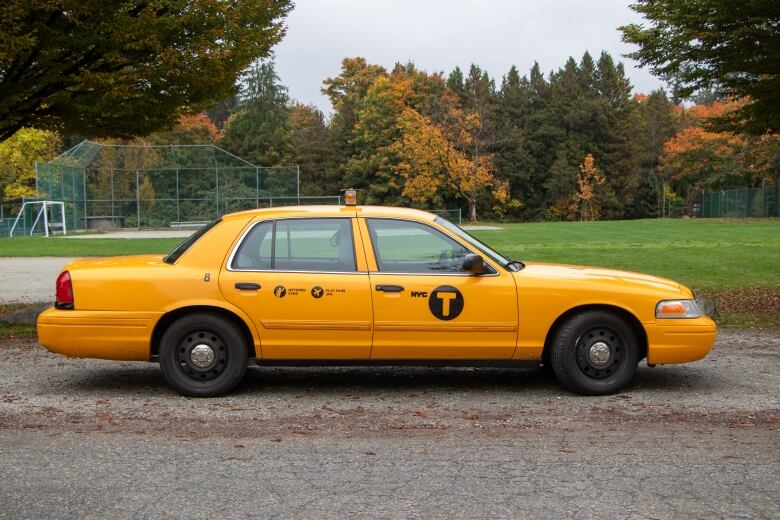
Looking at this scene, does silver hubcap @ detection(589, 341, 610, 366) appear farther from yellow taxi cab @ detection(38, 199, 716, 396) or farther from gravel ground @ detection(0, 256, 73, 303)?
gravel ground @ detection(0, 256, 73, 303)

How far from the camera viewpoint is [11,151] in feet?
176

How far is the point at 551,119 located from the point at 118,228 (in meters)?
42.1

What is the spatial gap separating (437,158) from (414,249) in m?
54.4

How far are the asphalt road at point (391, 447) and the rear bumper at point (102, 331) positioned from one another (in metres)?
0.43

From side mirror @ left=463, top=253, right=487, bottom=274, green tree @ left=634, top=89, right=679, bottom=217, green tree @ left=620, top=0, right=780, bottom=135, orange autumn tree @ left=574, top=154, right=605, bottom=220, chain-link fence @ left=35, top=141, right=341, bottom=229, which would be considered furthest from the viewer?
green tree @ left=634, top=89, right=679, bottom=217

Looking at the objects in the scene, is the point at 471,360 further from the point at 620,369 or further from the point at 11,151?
the point at 11,151

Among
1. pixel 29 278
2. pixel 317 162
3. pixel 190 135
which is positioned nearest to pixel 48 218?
pixel 190 135

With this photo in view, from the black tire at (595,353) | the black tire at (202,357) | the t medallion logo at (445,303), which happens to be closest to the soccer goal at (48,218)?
the black tire at (202,357)

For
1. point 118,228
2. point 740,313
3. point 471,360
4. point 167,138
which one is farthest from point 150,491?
point 167,138

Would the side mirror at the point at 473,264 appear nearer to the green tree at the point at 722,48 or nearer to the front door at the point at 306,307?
the front door at the point at 306,307

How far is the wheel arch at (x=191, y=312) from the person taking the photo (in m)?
6.61

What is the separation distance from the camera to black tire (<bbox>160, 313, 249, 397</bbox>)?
6555 mm

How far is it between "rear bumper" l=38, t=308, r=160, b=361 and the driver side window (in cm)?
190

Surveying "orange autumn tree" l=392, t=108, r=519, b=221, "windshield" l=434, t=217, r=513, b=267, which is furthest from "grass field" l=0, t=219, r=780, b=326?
"orange autumn tree" l=392, t=108, r=519, b=221
